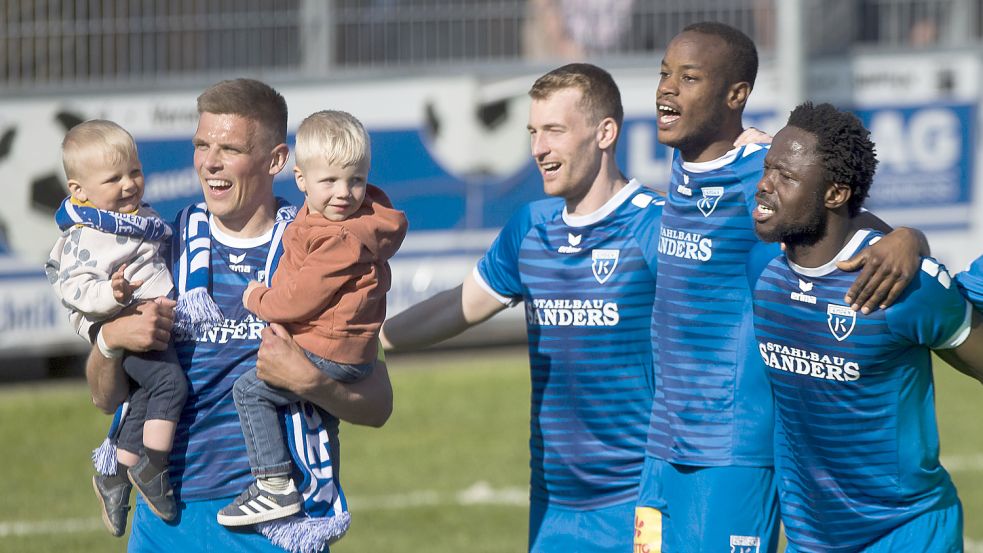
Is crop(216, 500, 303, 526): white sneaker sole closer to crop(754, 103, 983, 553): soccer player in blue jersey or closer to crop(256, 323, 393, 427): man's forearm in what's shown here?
crop(256, 323, 393, 427): man's forearm

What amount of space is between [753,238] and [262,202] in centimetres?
153

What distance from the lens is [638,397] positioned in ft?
16.0

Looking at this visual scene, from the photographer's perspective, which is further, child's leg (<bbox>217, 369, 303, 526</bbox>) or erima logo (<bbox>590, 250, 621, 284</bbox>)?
erima logo (<bbox>590, 250, 621, 284</bbox>)

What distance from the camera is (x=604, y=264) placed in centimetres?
486

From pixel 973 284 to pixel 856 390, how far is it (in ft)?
1.46

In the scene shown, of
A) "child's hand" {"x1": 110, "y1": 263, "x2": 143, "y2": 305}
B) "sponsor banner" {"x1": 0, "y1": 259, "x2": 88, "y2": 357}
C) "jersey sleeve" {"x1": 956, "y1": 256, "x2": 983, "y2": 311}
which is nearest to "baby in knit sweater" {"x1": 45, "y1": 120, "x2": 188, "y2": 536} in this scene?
"child's hand" {"x1": 110, "y1": 263, "x2": 143, "y2": 305}

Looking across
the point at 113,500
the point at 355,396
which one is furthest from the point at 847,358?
the point at 113,500

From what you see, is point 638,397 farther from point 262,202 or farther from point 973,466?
point 973,466

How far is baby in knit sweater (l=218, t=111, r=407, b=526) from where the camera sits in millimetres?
4043

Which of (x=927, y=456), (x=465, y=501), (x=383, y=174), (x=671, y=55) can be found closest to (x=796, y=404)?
(x=927, y=456)

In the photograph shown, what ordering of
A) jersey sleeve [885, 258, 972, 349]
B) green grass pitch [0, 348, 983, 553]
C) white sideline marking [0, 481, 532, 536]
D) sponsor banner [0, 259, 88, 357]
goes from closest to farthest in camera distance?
jersey sleeve [885, 258, 972, 349] → green grass pitch [0, 348, 983, 553] → white sideline marking [0, 481, 532, 536] → sponsor banner [0, 259, 88, 357]

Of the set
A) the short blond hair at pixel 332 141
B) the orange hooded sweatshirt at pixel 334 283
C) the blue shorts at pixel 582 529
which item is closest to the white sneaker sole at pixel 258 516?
the orange hooded sweatshirt at pixel 334 283

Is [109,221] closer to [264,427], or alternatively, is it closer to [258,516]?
[264,427]

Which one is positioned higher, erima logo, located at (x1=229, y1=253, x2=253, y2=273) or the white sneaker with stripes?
erima logo, located at (x1=229, y1=253, x2=253, y2=273)
